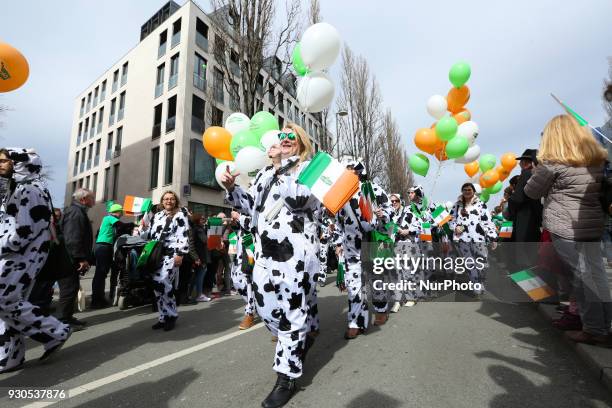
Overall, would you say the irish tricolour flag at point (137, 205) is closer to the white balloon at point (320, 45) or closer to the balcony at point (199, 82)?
the white balloon at point (320, 45)

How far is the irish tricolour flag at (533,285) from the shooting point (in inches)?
130

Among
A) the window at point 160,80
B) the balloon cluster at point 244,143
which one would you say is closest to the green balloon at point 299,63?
the balloon cluster at point 244,143

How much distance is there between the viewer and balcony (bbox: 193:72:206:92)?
20.8 metres

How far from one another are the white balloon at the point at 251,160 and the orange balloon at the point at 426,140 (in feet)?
17.4

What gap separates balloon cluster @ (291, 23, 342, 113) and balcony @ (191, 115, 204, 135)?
16.8 metres

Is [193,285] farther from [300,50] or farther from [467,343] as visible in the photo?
[467,343]

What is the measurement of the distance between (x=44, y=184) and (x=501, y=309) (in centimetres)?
578

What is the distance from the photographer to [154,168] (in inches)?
834

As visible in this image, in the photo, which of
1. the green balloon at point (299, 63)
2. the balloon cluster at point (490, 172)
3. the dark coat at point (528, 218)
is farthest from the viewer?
the balloon cluster at point (490, 172)

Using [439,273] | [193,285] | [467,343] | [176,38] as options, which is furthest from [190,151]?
[467,343]

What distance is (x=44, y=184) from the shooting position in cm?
336

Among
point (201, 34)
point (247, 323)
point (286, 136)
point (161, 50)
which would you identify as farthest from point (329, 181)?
point (161, 50)

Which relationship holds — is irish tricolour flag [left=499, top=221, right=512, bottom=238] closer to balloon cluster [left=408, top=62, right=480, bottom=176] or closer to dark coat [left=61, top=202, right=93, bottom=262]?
balloon cluster [left=408, top=62, right=480, bottom=176]

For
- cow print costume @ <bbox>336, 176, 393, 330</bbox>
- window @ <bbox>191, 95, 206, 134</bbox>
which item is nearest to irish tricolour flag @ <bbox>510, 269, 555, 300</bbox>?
cow print costume @ <bbox>336, 176, 393, 330</bbox>
